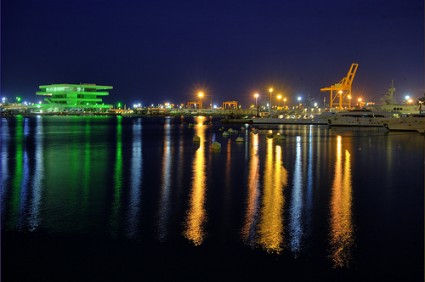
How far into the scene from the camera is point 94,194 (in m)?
11.7

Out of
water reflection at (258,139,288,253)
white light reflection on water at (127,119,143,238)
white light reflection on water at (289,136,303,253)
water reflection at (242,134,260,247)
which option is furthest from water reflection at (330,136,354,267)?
white light reflection on water at (127,119,143,238)

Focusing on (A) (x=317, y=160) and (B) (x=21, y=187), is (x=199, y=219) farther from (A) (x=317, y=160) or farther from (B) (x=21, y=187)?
(A) (x=317, y=160)

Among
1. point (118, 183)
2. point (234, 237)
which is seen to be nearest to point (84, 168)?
point (118, 183)

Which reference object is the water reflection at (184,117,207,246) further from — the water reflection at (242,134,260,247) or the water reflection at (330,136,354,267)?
the water reflection at (330,136,354,267)

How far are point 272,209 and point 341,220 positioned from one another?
4.90 ft

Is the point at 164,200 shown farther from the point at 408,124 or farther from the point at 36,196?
the point at 408,124

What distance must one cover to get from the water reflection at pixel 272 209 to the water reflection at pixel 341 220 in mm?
907

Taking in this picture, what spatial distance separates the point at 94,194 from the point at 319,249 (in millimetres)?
6409

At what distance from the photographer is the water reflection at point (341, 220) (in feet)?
23.5

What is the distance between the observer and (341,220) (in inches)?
361

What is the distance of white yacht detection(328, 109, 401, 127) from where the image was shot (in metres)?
52.5

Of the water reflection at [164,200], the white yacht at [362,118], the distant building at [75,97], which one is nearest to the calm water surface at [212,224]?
the water reflection at [164,200]

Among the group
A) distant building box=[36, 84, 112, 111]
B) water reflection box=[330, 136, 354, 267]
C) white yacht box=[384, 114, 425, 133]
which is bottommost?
water reflection box=[330, 136, 354, 267]

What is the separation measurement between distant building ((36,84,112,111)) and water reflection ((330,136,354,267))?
133m
